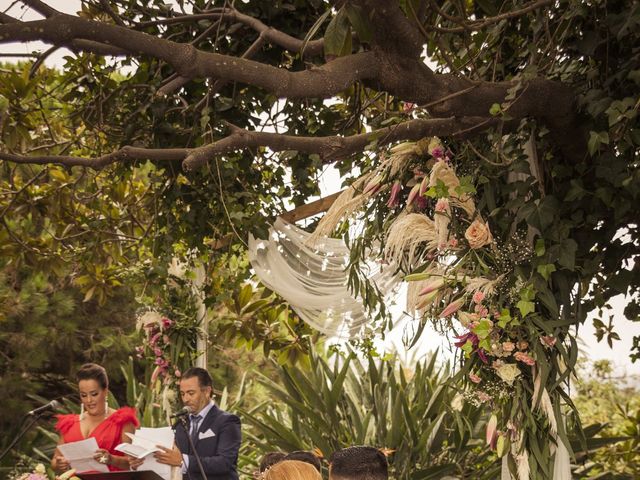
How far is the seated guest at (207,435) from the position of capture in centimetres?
450

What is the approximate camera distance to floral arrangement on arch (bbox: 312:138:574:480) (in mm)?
3400

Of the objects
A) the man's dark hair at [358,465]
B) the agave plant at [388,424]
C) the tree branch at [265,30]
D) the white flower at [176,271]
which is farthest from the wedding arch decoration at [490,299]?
the white flower at [176,271]

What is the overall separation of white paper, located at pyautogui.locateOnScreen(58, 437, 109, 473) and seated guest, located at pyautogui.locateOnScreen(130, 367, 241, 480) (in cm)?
21

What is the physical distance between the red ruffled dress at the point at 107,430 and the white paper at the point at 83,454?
0.23 metres

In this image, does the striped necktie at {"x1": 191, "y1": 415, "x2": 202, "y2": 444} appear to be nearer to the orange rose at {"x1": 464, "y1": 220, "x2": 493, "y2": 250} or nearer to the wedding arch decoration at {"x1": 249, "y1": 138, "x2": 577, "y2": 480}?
the wedding arch decoration at {"x1": 249, "y1": 138, "x2": 577, "y2": 480}

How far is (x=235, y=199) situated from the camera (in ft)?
16.1

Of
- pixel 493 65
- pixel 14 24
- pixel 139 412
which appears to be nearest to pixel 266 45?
pixel 493 65

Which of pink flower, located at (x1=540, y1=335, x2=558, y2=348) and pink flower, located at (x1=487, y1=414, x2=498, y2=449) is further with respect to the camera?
pink flower, located at (x1=487, y1=414, x2=498, y2=449)

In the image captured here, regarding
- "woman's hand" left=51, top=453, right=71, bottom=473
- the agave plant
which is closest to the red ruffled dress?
"woman's hand" left=51, top=453, right=71, bottom=473

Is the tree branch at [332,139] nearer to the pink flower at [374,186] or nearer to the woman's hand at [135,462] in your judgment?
the pink flower at [374,186]

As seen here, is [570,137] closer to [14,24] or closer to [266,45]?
[266,45]

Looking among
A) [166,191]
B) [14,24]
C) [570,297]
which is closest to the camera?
[14,24]

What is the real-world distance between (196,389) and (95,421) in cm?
68

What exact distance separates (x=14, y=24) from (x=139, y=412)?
578 cm
